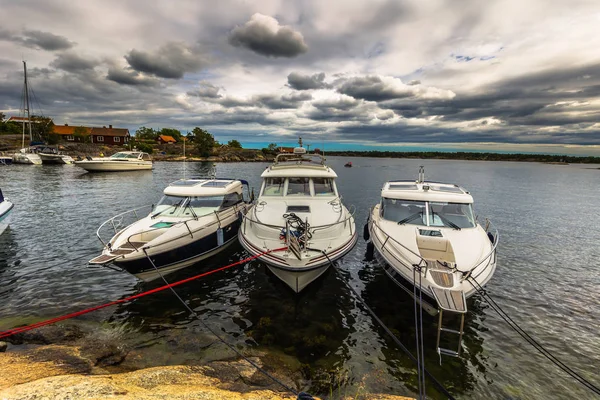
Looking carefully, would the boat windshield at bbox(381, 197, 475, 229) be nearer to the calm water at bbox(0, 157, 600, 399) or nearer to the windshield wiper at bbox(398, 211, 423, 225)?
the windshield wiper at bbox(398, 211, 423, 225)

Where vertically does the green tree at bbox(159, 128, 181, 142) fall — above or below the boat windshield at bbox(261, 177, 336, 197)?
above

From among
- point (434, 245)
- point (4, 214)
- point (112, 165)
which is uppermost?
point (112, 165)

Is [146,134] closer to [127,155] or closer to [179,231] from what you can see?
[127,155]

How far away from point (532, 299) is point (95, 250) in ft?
65.6

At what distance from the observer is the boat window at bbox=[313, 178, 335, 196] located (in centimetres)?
1287

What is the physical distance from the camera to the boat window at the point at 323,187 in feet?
42.2

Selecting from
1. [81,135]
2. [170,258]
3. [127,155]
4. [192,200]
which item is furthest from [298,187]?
[81,135]

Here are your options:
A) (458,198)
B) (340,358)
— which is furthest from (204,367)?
(458,198)

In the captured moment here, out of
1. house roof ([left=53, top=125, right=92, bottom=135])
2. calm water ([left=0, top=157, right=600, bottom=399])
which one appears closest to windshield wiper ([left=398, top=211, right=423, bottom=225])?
calm water ([left=0, top=157, right=600, bottom=399])

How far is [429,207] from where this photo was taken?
1059 centimetres

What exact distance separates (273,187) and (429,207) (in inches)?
268

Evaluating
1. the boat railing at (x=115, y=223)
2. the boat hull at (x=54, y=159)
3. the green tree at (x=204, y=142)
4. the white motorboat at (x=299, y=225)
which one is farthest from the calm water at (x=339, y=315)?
the green tree at (x=204, y=142)

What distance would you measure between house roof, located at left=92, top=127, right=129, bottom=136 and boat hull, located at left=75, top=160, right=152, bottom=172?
58.7 meters

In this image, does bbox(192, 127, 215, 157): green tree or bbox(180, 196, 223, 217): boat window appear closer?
bbox(180, 196, 223, 217): boat window
